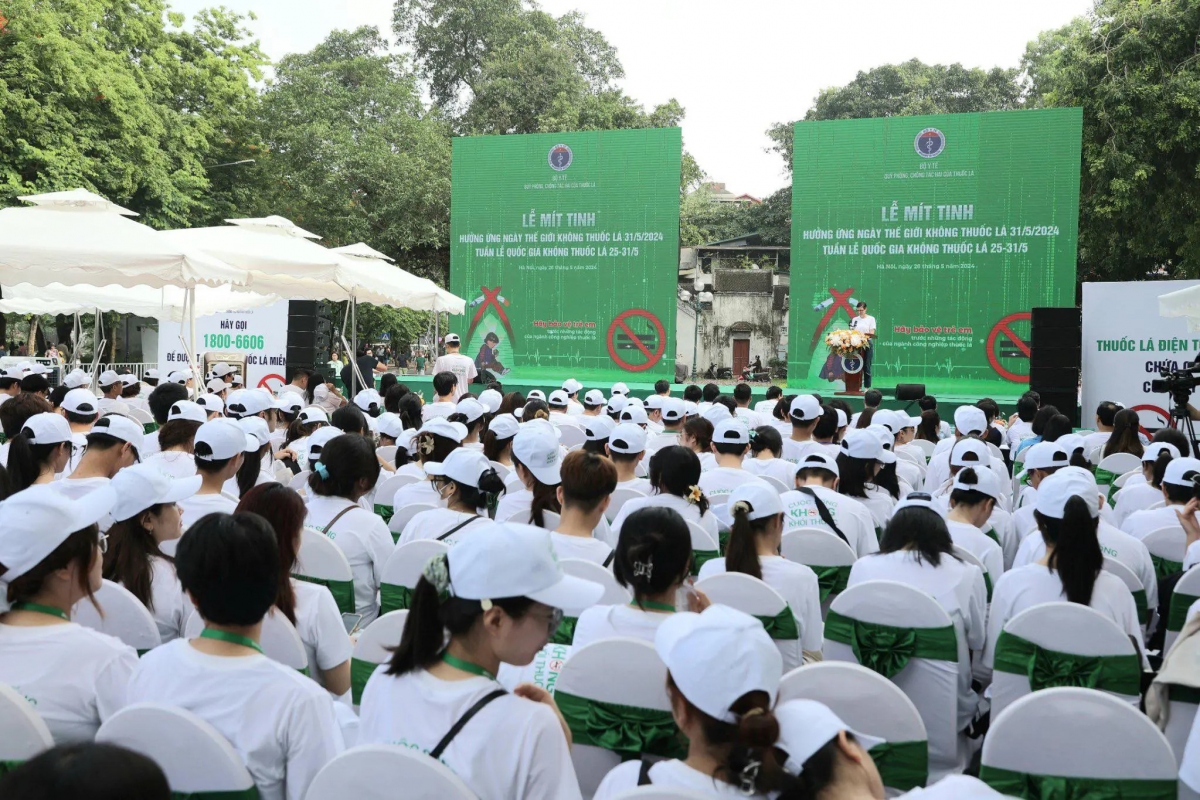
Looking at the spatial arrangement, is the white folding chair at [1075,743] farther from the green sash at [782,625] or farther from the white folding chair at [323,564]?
the white folding chair at [323,564]

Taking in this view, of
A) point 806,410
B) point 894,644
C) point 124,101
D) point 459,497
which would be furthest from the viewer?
point 124,101

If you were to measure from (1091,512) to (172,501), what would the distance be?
115 inches

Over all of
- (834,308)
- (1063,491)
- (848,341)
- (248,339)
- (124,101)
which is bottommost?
(1063,491)

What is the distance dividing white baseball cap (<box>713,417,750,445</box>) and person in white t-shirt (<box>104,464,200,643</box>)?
317cm

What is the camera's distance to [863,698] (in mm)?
2344

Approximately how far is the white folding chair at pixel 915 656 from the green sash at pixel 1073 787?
0.95 meters

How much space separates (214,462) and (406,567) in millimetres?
1101

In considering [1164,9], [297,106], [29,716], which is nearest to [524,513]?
[29,716]

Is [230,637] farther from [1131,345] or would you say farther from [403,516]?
[1131,345]

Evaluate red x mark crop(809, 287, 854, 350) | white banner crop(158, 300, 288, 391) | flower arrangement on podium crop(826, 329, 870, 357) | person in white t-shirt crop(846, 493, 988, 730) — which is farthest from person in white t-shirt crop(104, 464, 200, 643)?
red x mark crop(809, 287, 854, 350)

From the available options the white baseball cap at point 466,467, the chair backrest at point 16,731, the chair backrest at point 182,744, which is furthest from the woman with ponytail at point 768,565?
the chair backrest at point 16,731

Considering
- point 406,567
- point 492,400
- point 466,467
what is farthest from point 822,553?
point 492,400

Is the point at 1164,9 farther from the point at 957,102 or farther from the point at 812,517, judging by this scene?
the point at 957,102

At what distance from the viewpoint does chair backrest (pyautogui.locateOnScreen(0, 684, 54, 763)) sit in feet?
6.27
